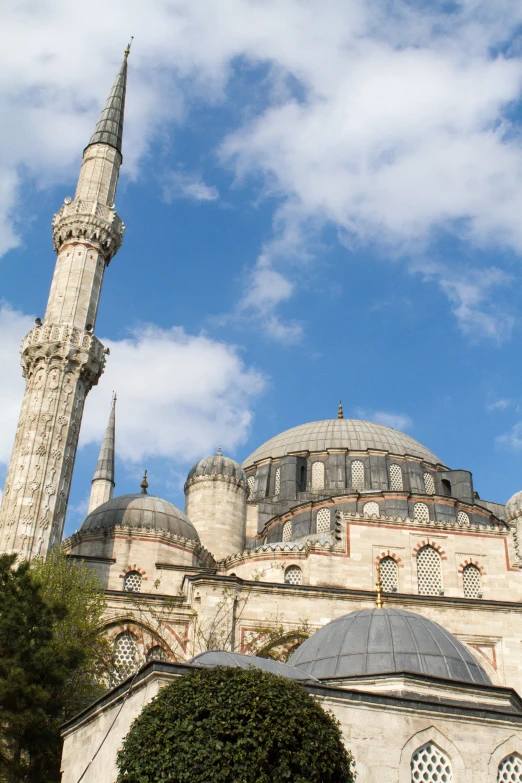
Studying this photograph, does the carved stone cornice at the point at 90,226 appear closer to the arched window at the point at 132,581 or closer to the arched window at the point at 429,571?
the arched window at the point at 132,581

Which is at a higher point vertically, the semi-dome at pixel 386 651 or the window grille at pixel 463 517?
the window grille at pixel 463 517

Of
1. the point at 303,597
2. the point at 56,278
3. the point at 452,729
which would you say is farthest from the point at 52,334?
the point at 452,729

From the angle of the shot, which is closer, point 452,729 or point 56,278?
point 452,729

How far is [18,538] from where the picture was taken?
17.4 metres

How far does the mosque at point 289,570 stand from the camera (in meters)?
9.30

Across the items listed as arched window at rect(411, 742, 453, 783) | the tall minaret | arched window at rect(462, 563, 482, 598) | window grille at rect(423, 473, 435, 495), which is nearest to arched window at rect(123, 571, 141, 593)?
the tall minaret

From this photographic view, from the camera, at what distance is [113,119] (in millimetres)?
24969

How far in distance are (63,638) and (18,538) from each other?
4.04 m

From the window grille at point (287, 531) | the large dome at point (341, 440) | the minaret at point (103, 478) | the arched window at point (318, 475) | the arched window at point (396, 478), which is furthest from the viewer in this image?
the minaret at point (103, 478)

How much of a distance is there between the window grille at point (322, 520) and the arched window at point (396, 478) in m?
3.47

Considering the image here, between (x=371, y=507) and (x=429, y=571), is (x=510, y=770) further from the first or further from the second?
(x=371, y=507)

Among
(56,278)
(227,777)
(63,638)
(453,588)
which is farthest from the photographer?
(56,278)

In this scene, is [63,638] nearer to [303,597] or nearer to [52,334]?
[303,597]

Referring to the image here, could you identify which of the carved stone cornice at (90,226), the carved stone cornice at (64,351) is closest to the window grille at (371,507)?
the carved stone cornice at (64,351)
